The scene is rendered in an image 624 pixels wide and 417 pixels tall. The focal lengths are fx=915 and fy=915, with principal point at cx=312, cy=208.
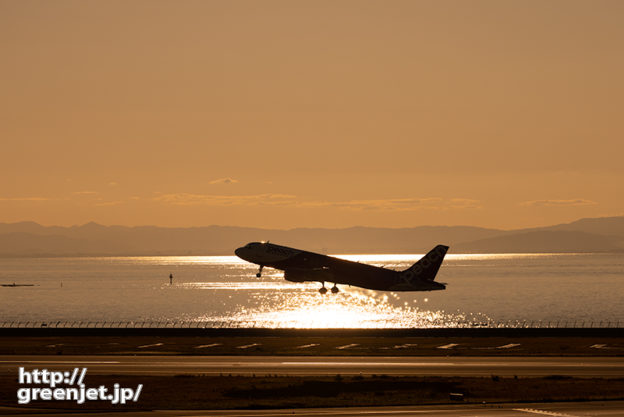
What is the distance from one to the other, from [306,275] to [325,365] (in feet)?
156

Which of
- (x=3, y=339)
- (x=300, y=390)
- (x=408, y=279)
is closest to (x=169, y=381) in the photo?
(x=300, y=390)

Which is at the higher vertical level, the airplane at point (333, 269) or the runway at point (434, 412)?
the airplane at point (333, 269)

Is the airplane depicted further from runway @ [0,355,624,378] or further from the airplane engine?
runway @ [0,355,624,378]

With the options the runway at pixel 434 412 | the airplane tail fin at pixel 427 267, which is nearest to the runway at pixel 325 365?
the runway at pixel 434 412

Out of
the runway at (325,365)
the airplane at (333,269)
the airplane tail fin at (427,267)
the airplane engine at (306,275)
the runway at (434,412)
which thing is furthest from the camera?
the airplane tail fin at (427,267)

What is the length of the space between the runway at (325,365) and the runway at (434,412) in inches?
691

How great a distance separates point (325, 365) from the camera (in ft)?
278

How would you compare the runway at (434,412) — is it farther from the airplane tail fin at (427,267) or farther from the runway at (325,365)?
the airplane tail fin at (427,267)

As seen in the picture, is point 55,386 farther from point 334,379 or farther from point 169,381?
point 334,379

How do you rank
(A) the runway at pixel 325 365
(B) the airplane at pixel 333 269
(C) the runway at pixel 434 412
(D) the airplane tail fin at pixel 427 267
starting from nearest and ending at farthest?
1. (C) the runway at pixel 434 412
2. (A) the runway at pixel 325 365
3. (B) the airplane at pixel 333 269
4. (D) the airplane tail fin at pixel 427 267

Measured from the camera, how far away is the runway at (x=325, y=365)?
77750 mm

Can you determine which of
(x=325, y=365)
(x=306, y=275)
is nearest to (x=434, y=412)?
(x=325, y=365)

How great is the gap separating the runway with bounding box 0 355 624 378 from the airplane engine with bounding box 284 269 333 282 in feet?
118

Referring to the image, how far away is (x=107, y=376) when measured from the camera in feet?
246
